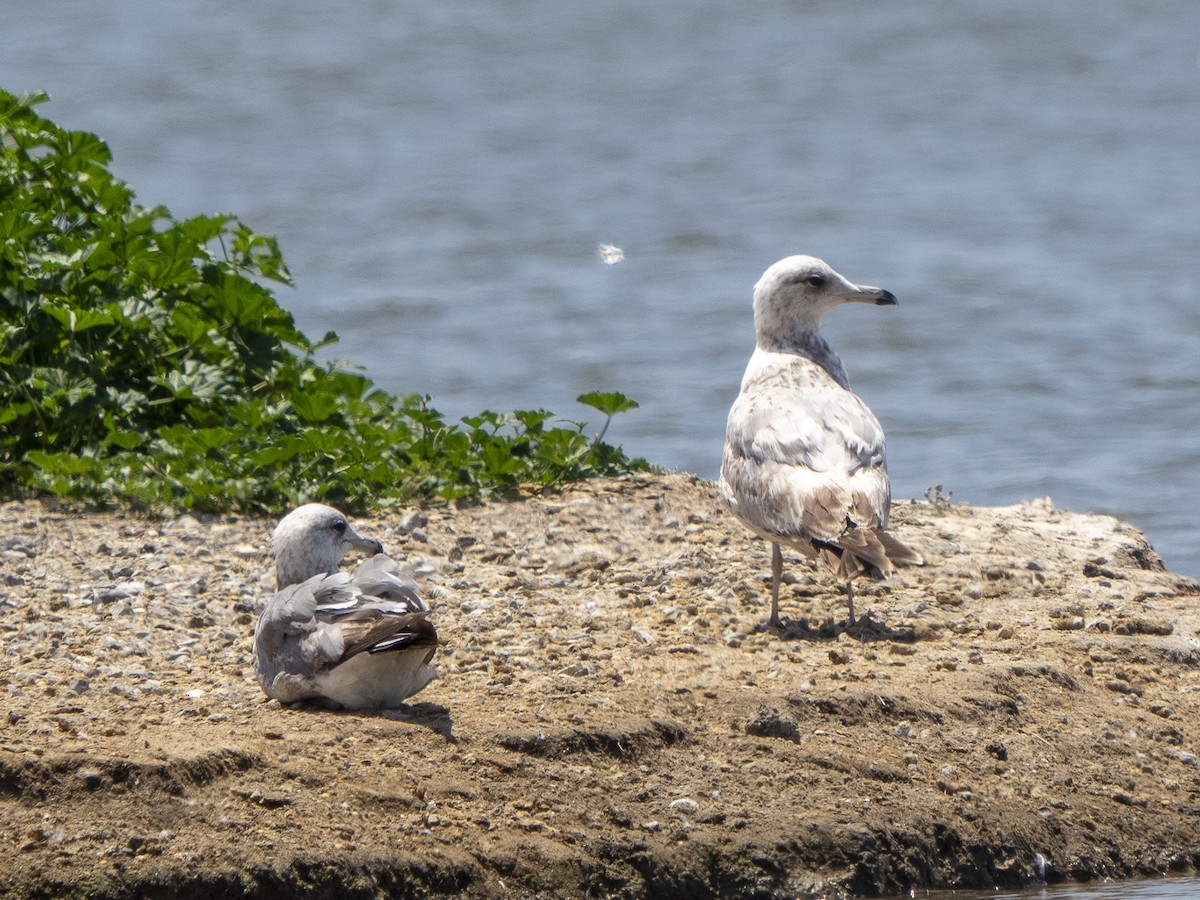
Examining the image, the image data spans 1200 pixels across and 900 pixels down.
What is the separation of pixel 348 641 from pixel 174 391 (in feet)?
11.1

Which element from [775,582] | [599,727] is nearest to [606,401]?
[775,582]

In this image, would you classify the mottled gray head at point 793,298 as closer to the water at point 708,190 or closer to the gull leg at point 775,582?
the gull leg at point 775,582

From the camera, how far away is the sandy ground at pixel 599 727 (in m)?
4.98

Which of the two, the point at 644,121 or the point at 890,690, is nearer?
the point at 890,690

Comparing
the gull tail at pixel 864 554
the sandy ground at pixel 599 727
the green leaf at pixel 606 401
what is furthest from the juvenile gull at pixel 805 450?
the green leaf at pixel 606 401

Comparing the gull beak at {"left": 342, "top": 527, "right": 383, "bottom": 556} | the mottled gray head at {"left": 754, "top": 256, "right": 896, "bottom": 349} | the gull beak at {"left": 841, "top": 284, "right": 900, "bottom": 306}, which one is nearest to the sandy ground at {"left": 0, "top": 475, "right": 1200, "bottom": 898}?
the gull beak at {"left": 342, "top": 527, "right": 383, "bottom": 556}

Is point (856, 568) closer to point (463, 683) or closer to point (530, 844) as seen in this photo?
point (463, 683)

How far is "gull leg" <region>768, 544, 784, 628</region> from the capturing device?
23.8ft


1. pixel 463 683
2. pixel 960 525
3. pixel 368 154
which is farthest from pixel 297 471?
pixel 368 154

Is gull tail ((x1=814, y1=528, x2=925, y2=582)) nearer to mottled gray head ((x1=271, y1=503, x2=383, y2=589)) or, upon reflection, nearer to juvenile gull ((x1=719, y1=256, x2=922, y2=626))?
juvenile gull ((x1=719, y1=256, x2=922, y2=626))

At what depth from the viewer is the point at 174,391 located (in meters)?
8.62

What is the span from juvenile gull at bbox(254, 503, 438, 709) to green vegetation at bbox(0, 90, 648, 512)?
236cm

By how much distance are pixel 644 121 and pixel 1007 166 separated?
4.03 m

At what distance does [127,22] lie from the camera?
25000 millimetres
